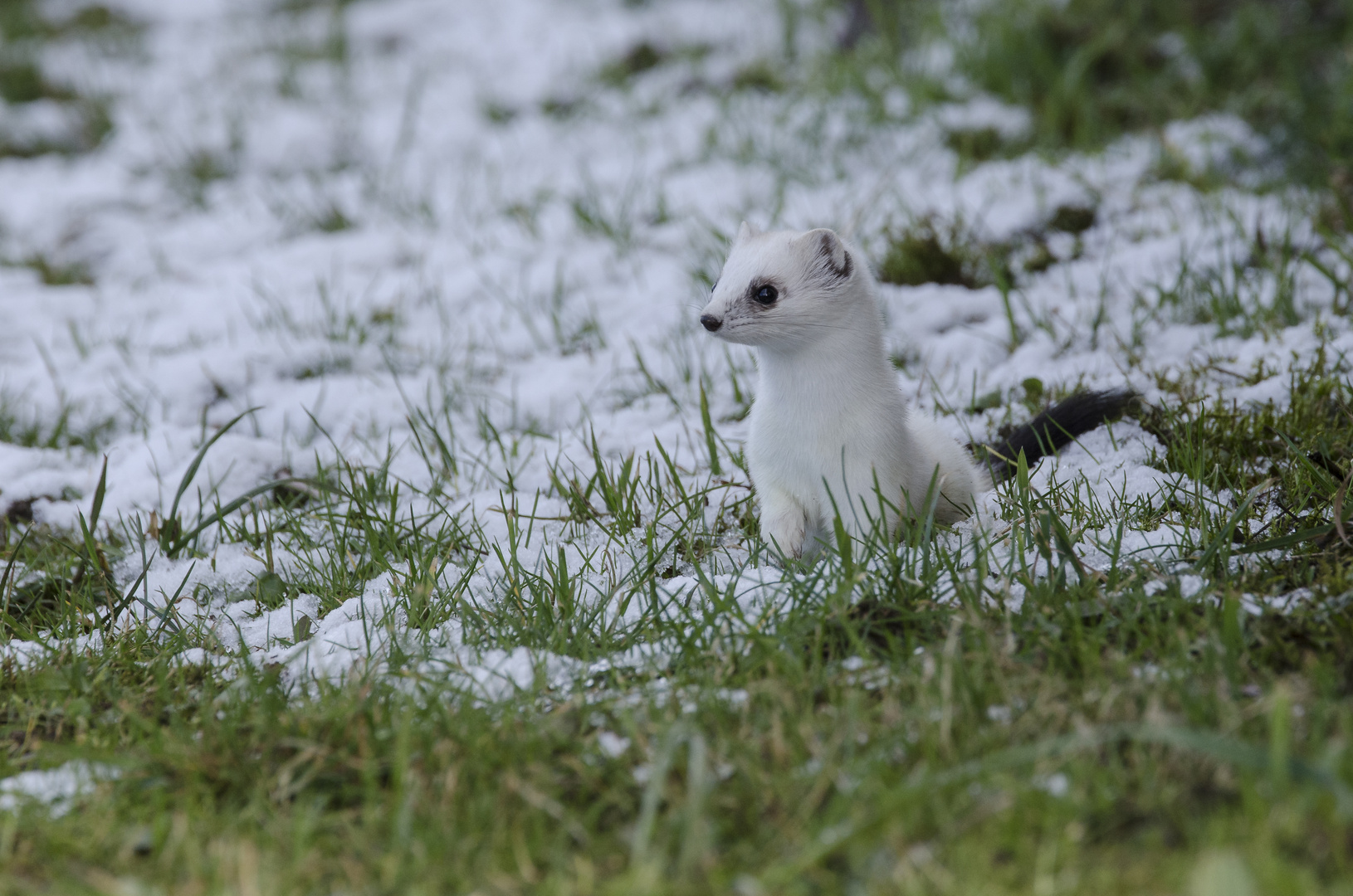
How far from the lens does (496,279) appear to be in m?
4.82

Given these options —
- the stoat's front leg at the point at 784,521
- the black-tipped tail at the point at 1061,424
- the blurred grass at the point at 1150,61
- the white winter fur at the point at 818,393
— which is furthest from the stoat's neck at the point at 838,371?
the blurred grass at the point at 1150,61

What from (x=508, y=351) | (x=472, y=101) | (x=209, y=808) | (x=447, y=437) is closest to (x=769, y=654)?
(x=209, y=808)

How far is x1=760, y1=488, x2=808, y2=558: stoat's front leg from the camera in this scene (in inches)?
100

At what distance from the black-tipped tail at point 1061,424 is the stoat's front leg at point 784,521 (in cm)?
60

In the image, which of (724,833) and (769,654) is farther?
(769,654)

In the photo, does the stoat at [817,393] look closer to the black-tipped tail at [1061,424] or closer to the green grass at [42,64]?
the black-tipped tail at [1061,424]

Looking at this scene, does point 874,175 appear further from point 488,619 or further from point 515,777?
point 515,777

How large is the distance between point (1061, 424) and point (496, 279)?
2709 mm

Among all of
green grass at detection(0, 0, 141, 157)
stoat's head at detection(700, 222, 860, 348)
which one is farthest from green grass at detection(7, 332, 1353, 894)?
green grass at detection(0, 0, 141, 157)

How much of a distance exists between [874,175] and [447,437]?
8.88ft

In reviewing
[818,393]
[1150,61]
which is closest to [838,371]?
[818,393]

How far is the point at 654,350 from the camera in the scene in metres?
4.00

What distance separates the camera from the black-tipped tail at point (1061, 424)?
289cm

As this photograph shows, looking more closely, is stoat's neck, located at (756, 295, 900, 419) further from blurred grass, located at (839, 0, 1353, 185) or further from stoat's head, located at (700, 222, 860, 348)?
blurred grass, located at (839, 0, 1353, 185)
